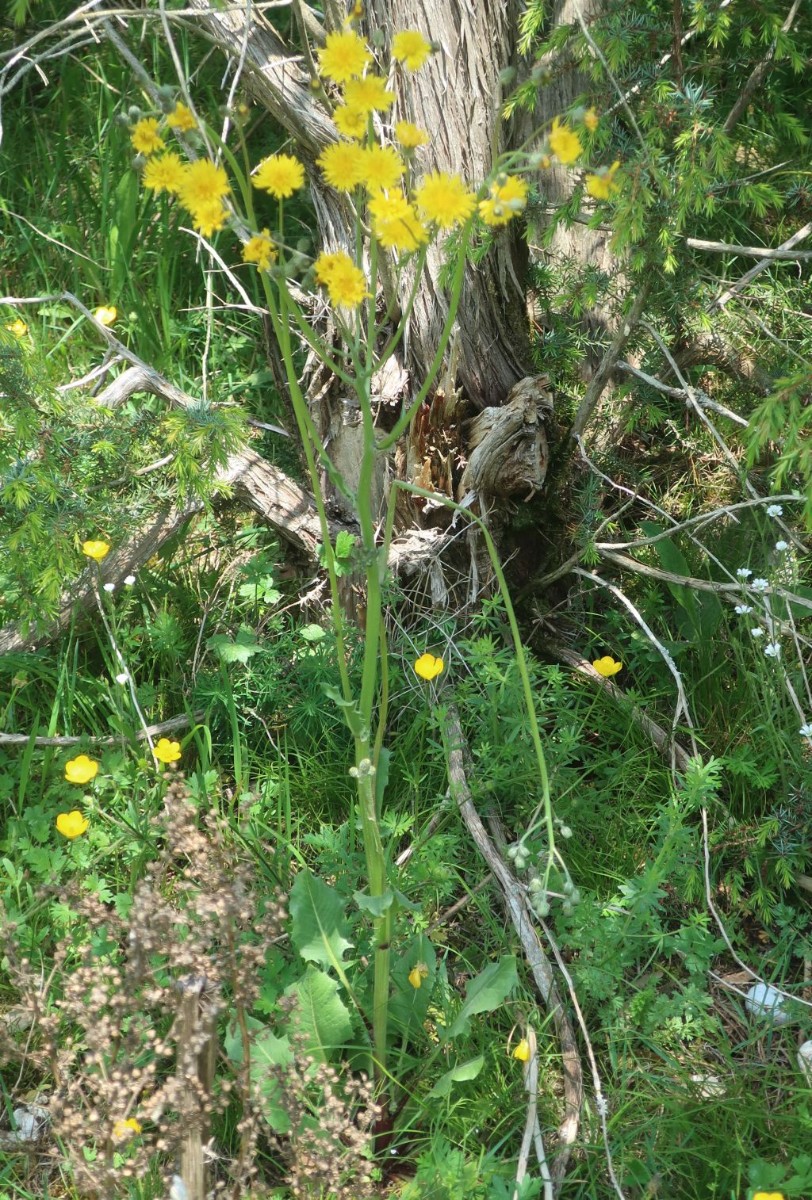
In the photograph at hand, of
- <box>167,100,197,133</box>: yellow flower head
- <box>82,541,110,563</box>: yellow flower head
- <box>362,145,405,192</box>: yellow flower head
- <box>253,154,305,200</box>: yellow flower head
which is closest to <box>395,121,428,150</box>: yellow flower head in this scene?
<box>362,145,405,192</box>: yellow flower head

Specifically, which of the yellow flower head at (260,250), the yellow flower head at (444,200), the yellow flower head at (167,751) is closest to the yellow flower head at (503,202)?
the yellow flower head at (444,200)

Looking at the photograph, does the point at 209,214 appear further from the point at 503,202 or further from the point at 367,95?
the point at 503,202

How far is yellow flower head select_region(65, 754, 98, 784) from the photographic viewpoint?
2.28 meters

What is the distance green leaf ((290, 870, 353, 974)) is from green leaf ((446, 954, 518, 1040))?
223 millimetres

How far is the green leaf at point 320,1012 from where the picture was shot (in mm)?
1881

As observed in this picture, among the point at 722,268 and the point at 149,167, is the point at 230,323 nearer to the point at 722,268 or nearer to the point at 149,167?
the point at 722,268

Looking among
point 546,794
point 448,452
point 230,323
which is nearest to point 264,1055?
point 546,794

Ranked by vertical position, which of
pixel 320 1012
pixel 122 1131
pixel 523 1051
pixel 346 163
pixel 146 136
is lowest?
pixel 523 1051

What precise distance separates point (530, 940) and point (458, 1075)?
330mm

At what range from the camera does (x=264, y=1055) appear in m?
1.86

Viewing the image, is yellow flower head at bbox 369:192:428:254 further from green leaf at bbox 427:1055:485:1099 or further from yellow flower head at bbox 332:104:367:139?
green leaf at bbox 427:1055:485:1099

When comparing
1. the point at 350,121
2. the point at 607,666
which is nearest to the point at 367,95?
the point at 350,121

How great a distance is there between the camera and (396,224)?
127 cm

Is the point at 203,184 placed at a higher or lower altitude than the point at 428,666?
higher
